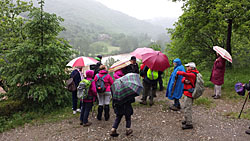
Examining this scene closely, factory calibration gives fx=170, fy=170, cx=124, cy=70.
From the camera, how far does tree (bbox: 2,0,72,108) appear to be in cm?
645

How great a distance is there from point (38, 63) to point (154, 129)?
5139mm

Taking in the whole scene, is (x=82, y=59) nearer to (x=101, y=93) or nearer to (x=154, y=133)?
(x=101, y=93)

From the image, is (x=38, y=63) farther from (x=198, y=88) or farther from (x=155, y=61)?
(x=198, y=88)

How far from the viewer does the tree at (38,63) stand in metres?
6.45

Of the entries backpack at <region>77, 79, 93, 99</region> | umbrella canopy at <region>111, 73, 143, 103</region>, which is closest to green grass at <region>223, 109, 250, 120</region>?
umbrella canopy at <region>111, 73, 143, 103</region>

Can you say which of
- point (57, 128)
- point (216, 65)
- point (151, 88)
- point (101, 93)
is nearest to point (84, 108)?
point (101, 93)

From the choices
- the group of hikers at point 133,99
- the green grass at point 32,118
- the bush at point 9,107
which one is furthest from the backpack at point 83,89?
the bush at point 9,107

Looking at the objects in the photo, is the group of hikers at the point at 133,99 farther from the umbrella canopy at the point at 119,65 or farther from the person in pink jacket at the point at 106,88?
the umbrella canopy at the point at 119,65

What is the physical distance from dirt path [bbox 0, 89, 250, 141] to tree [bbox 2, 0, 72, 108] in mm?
1387

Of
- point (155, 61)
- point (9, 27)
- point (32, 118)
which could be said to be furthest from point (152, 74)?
point (9, 27)

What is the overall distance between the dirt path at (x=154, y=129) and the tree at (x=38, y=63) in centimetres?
139

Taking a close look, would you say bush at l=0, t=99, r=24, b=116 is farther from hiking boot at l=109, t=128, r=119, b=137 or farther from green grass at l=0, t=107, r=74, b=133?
hiking boot at l=109, t=128, r=119, b=137

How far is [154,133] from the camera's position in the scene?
16.7 feet

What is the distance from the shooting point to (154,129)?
17.5 feet
